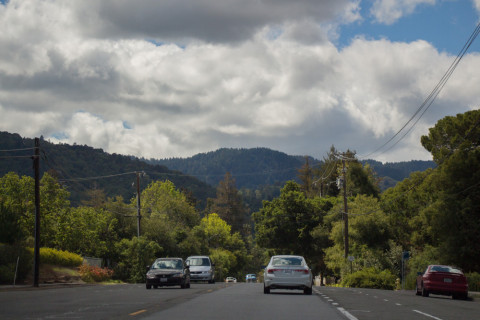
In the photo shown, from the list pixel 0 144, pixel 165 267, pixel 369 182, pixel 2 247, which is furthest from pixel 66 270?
pixel 0 144

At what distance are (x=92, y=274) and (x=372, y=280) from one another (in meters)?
22.6

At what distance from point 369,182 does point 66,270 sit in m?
54.4

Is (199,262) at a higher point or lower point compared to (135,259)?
higher

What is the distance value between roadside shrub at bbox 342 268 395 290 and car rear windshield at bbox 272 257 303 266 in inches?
1044

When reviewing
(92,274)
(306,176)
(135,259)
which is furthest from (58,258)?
(306,176)

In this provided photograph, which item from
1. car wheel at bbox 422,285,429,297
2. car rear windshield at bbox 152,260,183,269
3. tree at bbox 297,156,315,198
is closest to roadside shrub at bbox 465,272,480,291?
car wheel at bbox 422,285,429,297

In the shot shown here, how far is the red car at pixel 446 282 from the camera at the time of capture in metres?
28.8

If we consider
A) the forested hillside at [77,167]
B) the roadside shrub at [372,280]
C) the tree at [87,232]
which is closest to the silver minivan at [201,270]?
the tree at [87,232]

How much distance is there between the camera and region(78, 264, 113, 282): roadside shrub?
47.8 metres

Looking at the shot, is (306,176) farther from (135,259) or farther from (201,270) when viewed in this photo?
(201,270)

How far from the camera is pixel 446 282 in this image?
29.0 m

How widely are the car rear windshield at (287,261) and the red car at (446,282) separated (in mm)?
7228

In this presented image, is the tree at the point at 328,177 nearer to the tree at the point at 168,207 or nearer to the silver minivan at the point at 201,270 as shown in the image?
the tree at the point at 168,207

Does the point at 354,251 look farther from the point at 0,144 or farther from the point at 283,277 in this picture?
the point at 0,144
